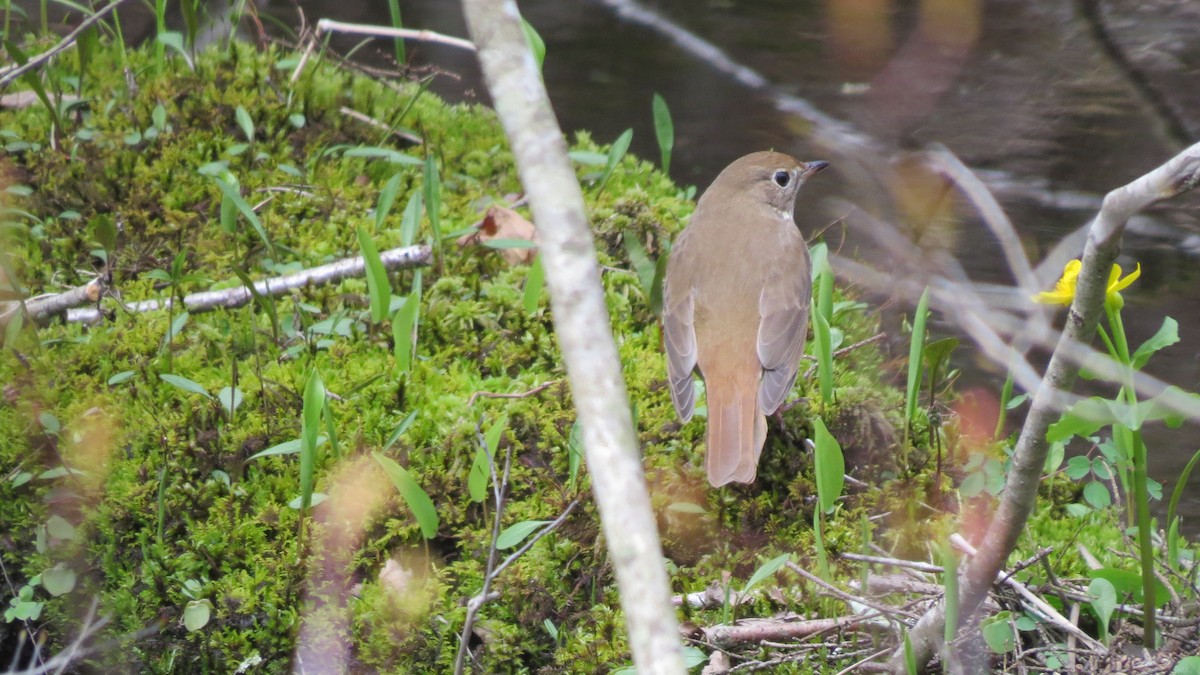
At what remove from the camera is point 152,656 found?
10.8 feet

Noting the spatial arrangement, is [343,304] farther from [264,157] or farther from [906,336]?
[906,336]

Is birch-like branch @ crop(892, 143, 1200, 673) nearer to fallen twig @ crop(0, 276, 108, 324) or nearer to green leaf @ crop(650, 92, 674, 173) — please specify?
green leaf @ crop(650, 92, 674, 173)

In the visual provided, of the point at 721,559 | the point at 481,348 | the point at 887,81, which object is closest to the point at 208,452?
the point at 481,348

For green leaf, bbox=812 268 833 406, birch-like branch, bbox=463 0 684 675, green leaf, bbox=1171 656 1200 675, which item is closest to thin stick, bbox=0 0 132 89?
green leaf, bbox=812 268 833 406

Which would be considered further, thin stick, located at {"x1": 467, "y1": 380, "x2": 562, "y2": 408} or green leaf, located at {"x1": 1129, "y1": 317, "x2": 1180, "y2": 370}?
thin stick, located at {"x1": 467, "y1": 380, "x2": 562, "y2": 408}

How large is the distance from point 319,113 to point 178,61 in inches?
29.1

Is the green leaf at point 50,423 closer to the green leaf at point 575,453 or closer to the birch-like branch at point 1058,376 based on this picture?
the green leaf at point 575,453

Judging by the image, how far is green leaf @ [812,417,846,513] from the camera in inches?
113

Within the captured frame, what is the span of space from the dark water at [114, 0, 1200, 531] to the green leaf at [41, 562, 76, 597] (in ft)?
11.2

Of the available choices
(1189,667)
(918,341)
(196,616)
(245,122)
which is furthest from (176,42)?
(1189,667)

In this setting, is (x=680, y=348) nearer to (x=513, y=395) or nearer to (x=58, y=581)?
(x=513, y=395)

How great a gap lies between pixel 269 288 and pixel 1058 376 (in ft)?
9.66

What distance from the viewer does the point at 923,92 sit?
22.6 feet

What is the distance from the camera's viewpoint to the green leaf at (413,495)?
9.78 ft
